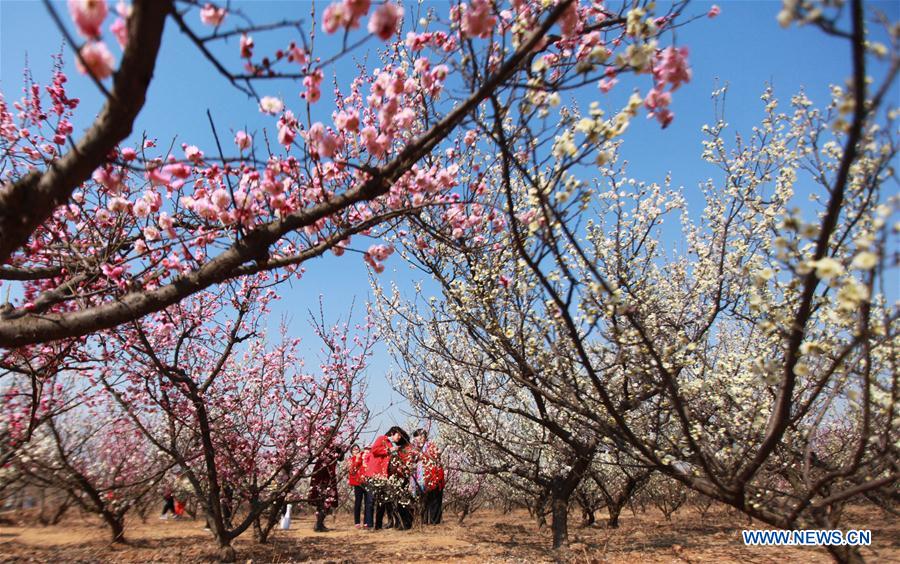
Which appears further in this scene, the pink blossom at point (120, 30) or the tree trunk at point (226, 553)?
the tree trunk at point (226, 553)

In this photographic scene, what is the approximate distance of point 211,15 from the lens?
2.13 metres

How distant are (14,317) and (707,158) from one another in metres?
6.08

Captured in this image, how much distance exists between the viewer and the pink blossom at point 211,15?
2.10 m

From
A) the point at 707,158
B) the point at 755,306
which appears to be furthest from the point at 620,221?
the point at 755,306

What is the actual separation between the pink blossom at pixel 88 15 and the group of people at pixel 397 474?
839cm

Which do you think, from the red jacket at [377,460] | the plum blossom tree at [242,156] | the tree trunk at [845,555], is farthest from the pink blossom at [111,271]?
the red jacket at [377,460]

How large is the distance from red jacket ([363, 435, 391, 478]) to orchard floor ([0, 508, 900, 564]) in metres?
Answer: 1.10

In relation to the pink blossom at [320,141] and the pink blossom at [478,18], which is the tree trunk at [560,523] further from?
the pink blossom at [478,18]

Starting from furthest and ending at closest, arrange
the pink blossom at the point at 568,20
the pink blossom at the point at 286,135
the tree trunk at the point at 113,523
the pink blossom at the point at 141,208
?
the tree trunk at the point at 113,523
the pink blossom at the point at 141,208
the pink blossom at the point at 286,135
the pink blossom at the point at 568,20

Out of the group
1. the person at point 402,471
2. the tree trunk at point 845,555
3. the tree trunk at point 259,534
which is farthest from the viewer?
the person at point 402,471

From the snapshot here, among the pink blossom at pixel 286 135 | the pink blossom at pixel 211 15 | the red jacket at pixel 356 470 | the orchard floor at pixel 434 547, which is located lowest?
the orchard floor at pixel 434 547

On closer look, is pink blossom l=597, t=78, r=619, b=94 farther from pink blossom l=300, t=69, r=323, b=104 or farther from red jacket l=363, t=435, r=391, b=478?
red jacket l=363, t=435, r=391, b=478

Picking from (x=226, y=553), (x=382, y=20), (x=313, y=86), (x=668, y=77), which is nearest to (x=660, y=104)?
(x=668, y=77)

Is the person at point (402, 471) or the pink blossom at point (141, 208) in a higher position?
the pink blossom at point (141, 208)
